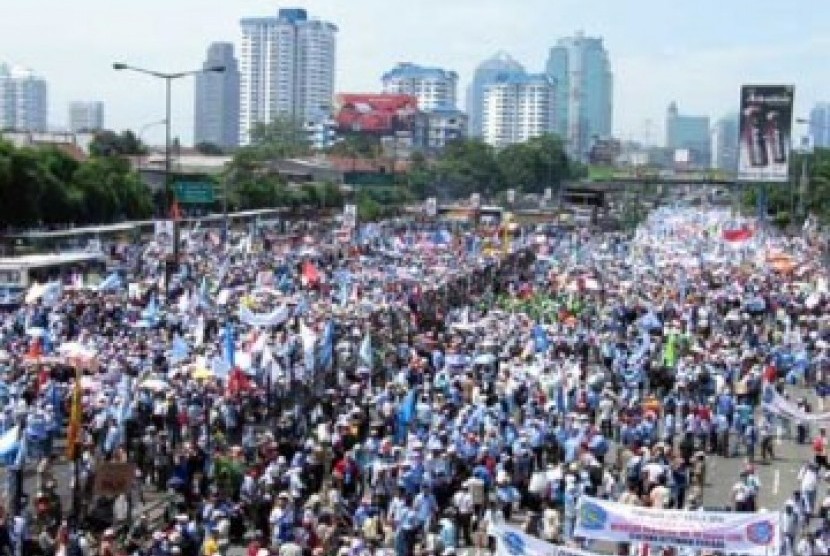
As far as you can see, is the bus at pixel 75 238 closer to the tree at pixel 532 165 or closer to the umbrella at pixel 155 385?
the umbrella at pixel 155 385

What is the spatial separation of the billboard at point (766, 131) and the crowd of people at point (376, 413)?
20.3 meters

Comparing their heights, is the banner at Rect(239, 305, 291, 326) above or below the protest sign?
above

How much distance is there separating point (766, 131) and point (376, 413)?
1736 inches

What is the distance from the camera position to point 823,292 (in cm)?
4772

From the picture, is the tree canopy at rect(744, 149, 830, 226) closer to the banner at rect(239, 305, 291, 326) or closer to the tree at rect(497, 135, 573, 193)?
the tree at rect(497, 135, 573, 193)

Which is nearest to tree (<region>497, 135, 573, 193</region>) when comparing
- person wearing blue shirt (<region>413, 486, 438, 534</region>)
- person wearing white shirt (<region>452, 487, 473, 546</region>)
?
person wearing white shirt (<region>452, 487, 473, 546</region>)

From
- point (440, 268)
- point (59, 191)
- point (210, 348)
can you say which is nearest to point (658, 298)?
point (440, 268)

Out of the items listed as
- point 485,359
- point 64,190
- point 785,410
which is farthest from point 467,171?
point 785,410

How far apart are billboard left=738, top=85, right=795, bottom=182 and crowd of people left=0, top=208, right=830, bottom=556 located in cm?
2031

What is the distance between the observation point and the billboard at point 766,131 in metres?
65.1

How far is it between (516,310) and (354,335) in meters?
9.85

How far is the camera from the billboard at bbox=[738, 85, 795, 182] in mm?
65125

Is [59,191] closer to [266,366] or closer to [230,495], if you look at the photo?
[266,366]

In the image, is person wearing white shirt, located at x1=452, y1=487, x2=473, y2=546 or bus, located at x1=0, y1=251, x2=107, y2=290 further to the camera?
bus, located at x1=0, y1=251, x2=107, y2=290
